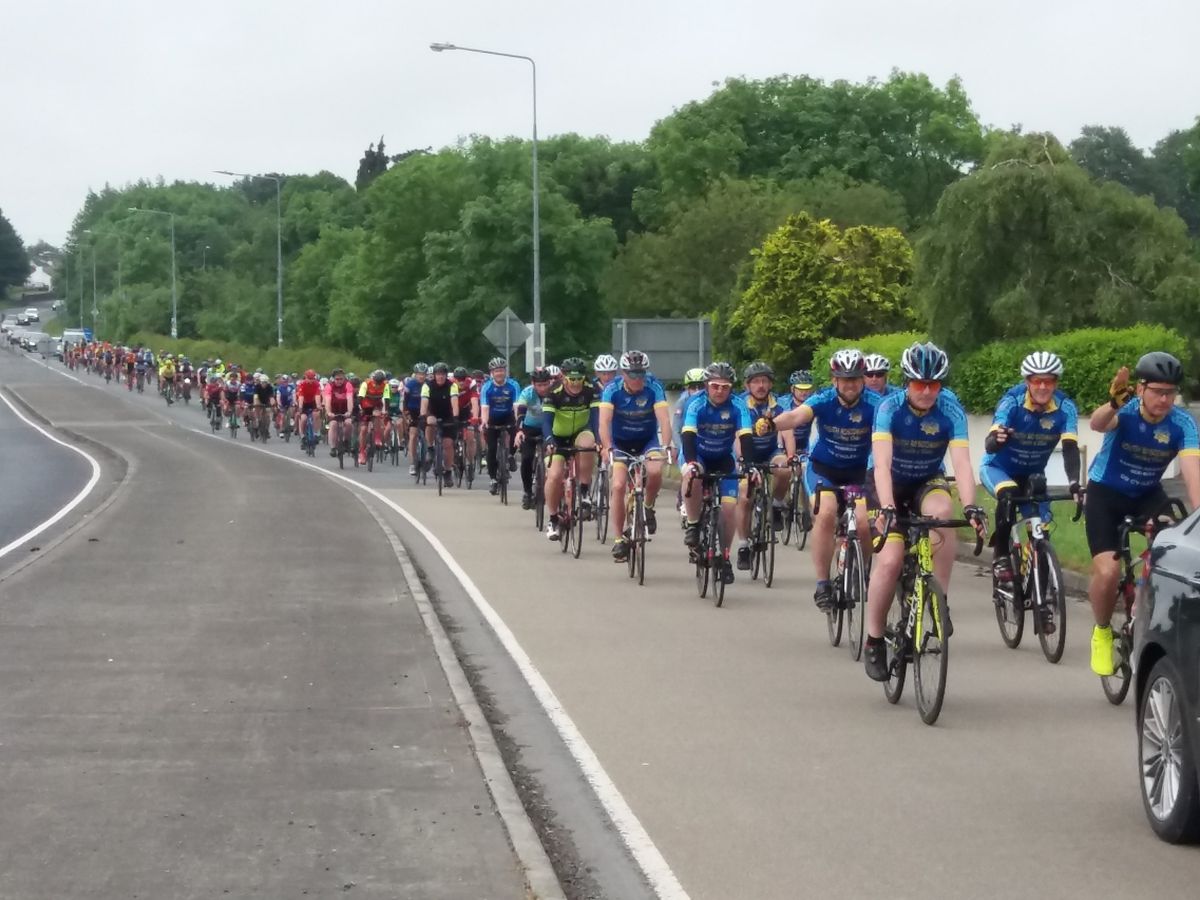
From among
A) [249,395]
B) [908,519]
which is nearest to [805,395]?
[908,519]

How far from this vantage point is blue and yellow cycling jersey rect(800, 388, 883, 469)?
1310cm

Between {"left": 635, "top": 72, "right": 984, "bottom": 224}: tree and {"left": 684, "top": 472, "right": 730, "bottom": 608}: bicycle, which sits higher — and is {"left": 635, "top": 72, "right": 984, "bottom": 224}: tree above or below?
above

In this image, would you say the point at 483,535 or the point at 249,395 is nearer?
the point at 483,535

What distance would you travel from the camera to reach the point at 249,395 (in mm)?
56844

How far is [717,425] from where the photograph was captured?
15695 mm

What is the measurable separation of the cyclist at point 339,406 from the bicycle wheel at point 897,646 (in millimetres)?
30477

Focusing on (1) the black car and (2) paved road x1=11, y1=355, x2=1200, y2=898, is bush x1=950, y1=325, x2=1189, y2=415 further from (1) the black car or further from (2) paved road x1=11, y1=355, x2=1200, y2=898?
(1) the black car

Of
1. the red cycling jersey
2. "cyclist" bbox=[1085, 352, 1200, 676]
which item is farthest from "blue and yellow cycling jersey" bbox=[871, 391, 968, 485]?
the red cycling jersey

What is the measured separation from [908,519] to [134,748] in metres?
3.60

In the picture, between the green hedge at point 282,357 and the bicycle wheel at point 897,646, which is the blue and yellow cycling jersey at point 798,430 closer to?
the bicycle wheel at point 897,646

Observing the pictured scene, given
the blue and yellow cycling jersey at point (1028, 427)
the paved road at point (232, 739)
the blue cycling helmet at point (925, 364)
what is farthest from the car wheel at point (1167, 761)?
the blue and yellow cycling jersey at point (1028, 427)

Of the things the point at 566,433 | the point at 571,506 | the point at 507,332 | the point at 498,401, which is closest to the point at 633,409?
the point at 571,506

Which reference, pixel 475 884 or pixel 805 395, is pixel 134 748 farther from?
pixel 805 395

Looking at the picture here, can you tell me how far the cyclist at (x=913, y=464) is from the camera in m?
10.0
